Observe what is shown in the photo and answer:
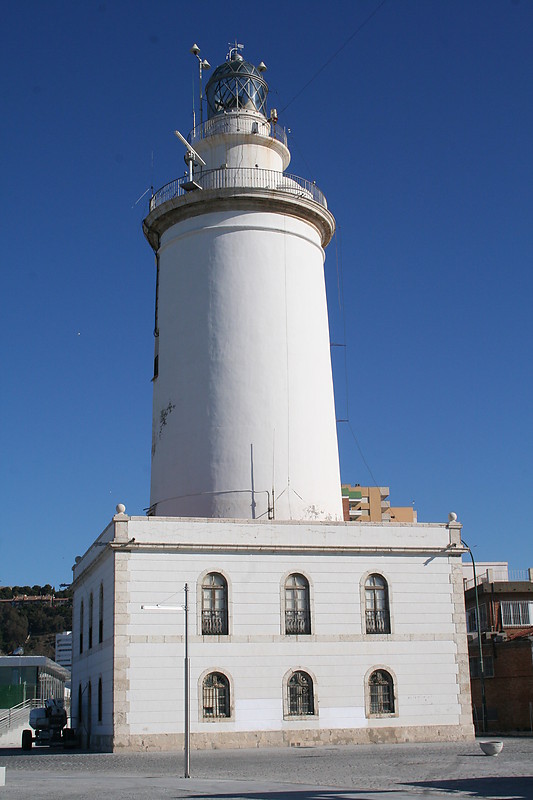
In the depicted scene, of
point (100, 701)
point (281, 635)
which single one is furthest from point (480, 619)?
point (100, 701)

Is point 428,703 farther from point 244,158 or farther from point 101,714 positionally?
point 244,158

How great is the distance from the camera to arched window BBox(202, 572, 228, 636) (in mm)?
27922

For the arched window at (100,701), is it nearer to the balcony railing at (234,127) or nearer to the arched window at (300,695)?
the arched window at (300,695)

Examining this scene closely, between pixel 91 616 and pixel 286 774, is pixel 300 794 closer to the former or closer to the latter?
pixel 286 774

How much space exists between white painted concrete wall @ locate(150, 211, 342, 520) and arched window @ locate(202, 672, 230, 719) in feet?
16.3

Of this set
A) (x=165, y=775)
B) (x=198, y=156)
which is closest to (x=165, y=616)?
(x=165, y=775)

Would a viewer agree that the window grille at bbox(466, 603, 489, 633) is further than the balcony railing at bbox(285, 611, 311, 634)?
Yes

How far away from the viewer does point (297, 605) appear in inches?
1136

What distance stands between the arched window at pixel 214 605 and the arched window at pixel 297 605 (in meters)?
1.82

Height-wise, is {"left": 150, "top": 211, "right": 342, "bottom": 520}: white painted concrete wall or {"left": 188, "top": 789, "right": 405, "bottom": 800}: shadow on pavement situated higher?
{"left": 150, "top": 211, "right": 342, "bottom": 520}: white painted concrete wall

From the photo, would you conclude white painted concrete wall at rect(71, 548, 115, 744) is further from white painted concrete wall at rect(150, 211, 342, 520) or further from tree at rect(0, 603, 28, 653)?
tree at rect(0, 603, 28, 653)

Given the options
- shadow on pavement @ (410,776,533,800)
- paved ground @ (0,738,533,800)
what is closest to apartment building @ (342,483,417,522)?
paved ground @ (0,738,533,800)

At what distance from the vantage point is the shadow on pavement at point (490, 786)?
1573 cm

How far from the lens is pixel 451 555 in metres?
30.6
